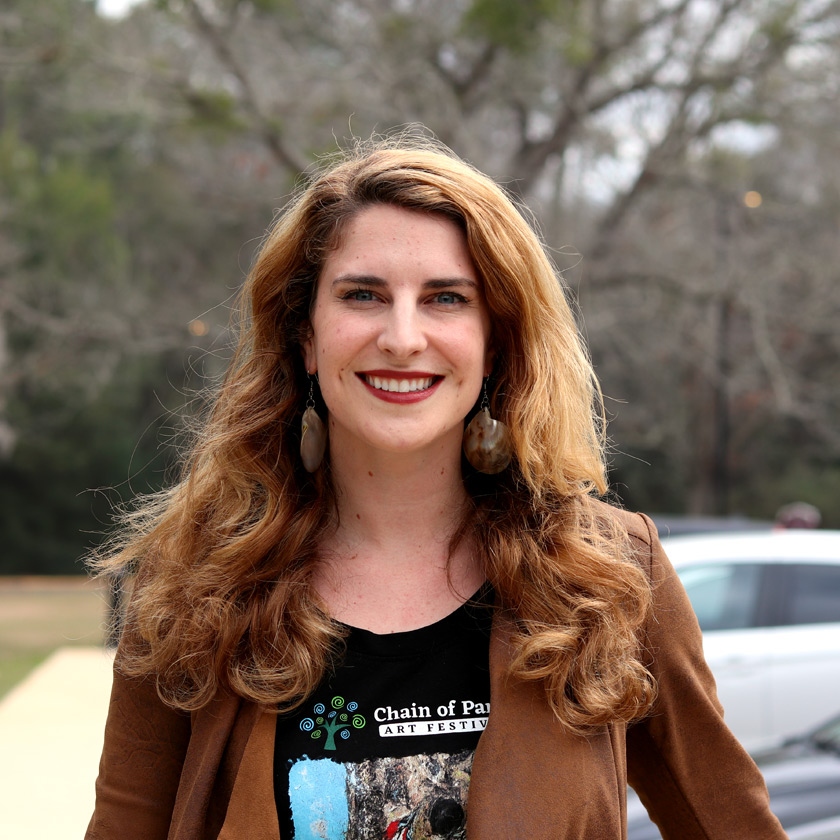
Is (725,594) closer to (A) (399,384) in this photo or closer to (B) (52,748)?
(B) (52,748)

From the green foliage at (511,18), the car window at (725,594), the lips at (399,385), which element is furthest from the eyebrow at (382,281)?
the green foliage at (511,18)

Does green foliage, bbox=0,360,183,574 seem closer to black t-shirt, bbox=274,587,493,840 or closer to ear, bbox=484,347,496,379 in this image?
ear, bbox=484,347,496,379

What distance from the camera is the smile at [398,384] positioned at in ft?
6.38

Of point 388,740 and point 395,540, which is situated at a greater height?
point 395,540

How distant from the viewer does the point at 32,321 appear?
1475 cm

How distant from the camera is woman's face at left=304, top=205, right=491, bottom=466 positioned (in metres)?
1.94

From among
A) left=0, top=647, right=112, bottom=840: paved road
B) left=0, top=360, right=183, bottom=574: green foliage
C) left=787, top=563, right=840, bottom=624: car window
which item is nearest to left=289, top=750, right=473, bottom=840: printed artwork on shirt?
left=0, top=647, right=112, bottom=840: paved road

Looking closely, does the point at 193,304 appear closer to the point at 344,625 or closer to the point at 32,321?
the point at 32,321

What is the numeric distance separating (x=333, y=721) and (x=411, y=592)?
29 cm

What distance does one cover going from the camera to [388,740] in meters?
1.85

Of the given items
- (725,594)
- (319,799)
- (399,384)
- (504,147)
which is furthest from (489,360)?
(504,147)

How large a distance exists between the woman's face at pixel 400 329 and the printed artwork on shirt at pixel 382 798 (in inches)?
22.0

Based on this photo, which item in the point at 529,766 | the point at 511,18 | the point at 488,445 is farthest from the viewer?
the point at 511,18

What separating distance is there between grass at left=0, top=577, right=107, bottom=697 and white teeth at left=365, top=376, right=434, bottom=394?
7.81 metres
